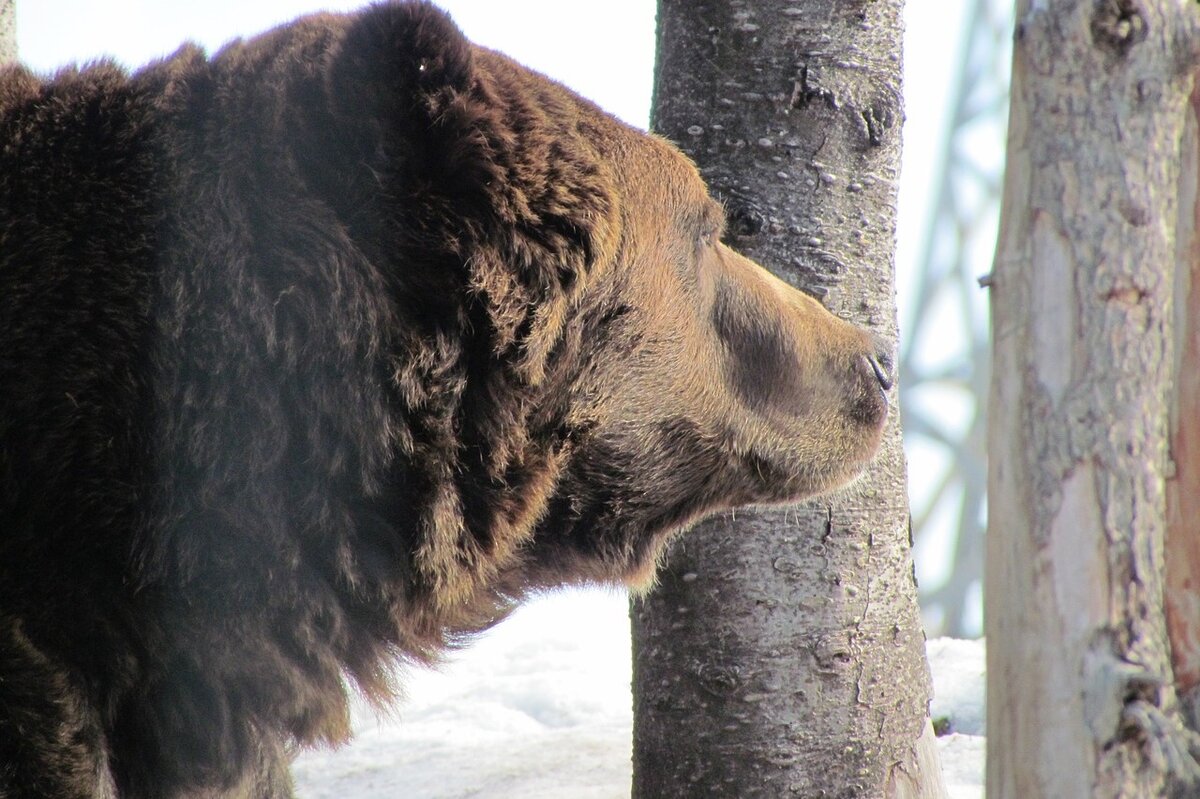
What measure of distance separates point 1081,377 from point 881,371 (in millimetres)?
1058

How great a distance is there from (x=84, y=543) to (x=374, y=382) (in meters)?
0.57

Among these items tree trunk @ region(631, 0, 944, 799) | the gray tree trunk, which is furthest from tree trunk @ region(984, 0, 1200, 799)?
the gray tree trunk

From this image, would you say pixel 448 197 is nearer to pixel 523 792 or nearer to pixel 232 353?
pixel 232 353

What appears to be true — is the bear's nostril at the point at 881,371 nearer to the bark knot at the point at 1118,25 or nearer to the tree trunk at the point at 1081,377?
the tree trunk at the point at 1081,377

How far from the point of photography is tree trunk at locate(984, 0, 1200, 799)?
1.96m

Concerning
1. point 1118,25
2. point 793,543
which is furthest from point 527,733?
point 1118,25

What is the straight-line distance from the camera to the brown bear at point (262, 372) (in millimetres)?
1953

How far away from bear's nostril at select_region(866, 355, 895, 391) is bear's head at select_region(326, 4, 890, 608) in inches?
0.5

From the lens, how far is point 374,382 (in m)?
2.05

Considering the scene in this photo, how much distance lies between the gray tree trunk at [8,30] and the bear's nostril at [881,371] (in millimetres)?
3499

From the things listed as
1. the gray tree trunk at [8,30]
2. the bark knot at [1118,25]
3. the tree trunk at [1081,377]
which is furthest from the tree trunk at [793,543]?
the gray tree trunk at [8,30]

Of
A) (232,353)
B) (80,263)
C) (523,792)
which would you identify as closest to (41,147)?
(80,263)

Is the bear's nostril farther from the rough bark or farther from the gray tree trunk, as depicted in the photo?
the gray tree trunk

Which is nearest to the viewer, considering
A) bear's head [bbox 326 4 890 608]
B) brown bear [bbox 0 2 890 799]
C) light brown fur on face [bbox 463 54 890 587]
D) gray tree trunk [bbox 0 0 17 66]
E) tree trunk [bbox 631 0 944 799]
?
brown bear [bbox 0 2 890 799]
